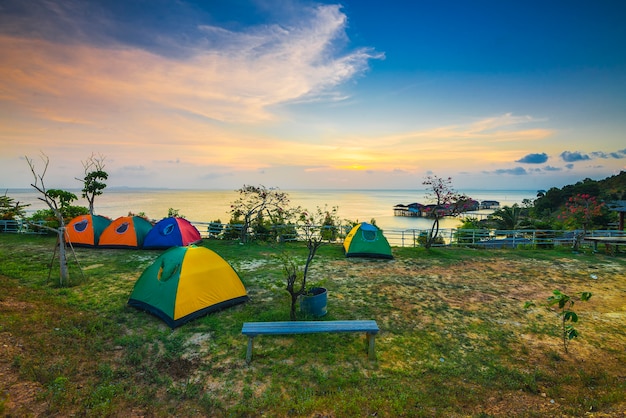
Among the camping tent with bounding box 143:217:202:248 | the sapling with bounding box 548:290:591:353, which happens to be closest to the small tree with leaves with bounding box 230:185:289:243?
the camping tent with bounding box 143:217:202:248

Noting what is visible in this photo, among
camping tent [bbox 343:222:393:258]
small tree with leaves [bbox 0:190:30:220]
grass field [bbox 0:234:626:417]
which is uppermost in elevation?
small tree with leaves [bbox 0:190:30:220]

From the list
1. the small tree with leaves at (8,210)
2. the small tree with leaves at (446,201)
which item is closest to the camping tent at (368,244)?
the small tree with leaves at (446,201)

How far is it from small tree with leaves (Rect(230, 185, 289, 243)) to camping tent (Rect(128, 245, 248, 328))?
8001mm

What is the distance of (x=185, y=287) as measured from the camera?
6117 mm

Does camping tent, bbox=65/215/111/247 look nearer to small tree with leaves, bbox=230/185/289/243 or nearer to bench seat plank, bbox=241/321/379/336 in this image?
small tree with leaves, bbox=230/185/289/243

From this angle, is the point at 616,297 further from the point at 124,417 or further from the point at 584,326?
the point at 124,417

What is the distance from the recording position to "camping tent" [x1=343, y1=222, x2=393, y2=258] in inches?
469

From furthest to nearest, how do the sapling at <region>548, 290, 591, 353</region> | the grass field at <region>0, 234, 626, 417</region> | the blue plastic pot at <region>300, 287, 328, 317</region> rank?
→ 1. the blue plastic pot at <region>300, 287, 328, 317</region>
2. the sapling at <region>548, 290, 591, 353</region>
3. the grass field at <region>0, 234, 626, 417</region>

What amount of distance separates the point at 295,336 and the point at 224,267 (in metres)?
2.37

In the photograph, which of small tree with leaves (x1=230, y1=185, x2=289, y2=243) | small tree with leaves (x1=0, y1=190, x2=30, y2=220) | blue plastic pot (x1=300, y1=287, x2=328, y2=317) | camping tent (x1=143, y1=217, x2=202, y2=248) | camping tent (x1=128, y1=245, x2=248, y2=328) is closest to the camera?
camping tent (x1=128, y1=245, x2=248, y2=328)

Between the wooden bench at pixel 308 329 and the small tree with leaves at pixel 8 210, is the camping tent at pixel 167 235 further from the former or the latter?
the small tree with leaves at pixel 8 210

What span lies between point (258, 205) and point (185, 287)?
8862 mm

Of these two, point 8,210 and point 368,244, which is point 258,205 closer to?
point 368,244

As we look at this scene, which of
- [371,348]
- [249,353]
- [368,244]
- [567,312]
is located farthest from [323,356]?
[368,244]
